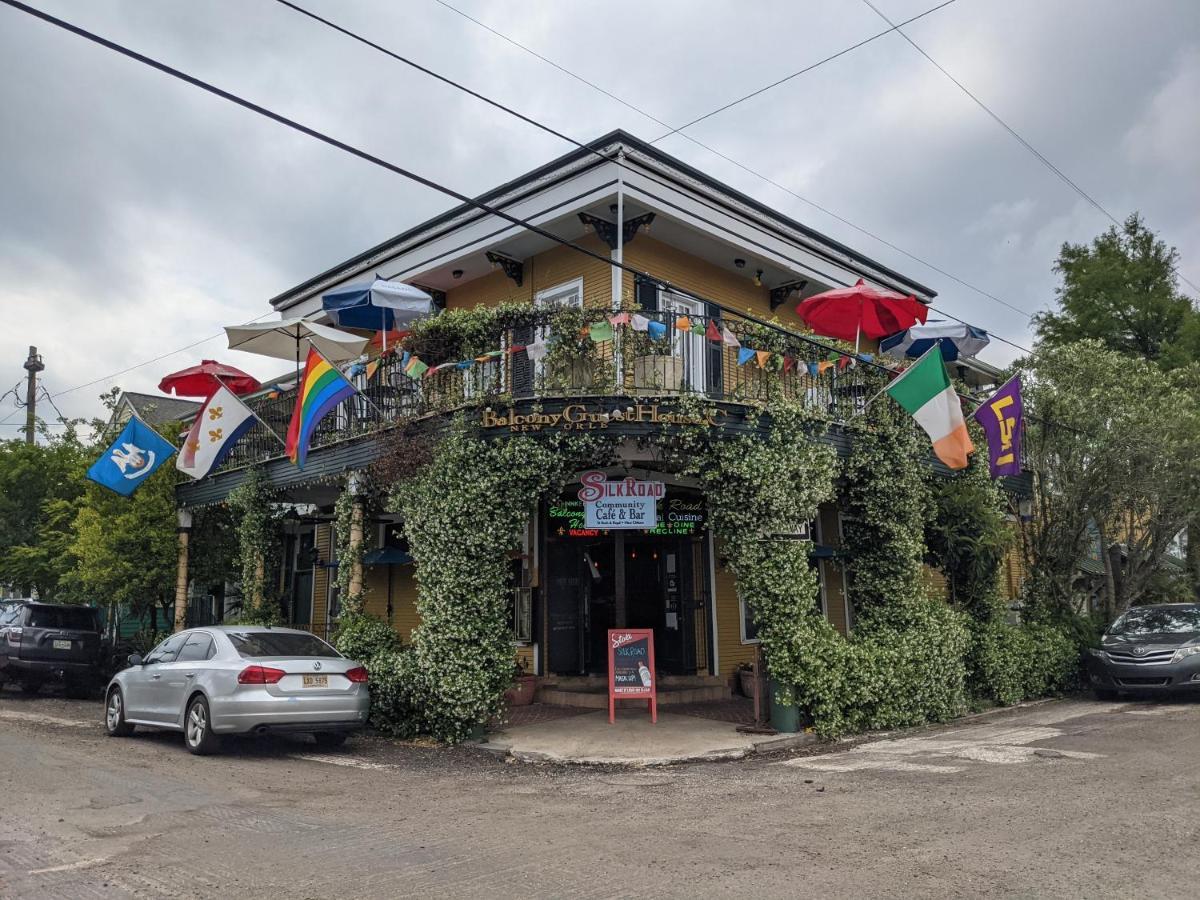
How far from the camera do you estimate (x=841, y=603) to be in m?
18.9

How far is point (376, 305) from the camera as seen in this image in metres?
13.2

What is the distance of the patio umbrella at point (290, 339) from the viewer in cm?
1480

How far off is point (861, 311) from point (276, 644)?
9.20 m

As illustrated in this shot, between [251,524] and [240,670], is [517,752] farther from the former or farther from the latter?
[251,524]

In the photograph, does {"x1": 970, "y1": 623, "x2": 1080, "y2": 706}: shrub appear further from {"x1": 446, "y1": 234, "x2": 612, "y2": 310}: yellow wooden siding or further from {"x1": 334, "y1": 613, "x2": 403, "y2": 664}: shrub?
{"x1": 334, "y1": 613, "x2": 403, "y2": 664}: shrub

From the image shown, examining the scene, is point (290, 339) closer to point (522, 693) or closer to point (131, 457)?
point (131, 457)

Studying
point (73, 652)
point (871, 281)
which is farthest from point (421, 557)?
point (871, 281)

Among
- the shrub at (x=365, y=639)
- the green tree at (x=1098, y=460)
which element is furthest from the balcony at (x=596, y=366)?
the green tree at (x=1098, y=460)

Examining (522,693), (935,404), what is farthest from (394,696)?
(935,404)

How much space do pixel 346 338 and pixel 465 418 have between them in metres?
3.86

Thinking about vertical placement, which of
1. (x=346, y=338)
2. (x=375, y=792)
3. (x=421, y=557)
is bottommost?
(x=375, y=792)

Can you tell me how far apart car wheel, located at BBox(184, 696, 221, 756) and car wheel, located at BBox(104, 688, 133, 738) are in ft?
6.32

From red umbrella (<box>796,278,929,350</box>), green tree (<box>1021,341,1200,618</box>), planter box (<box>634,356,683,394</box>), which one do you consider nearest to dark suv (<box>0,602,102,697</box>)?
planter box (<box>634,356,683,394</box>)

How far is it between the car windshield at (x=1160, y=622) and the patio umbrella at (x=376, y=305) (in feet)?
40.8
